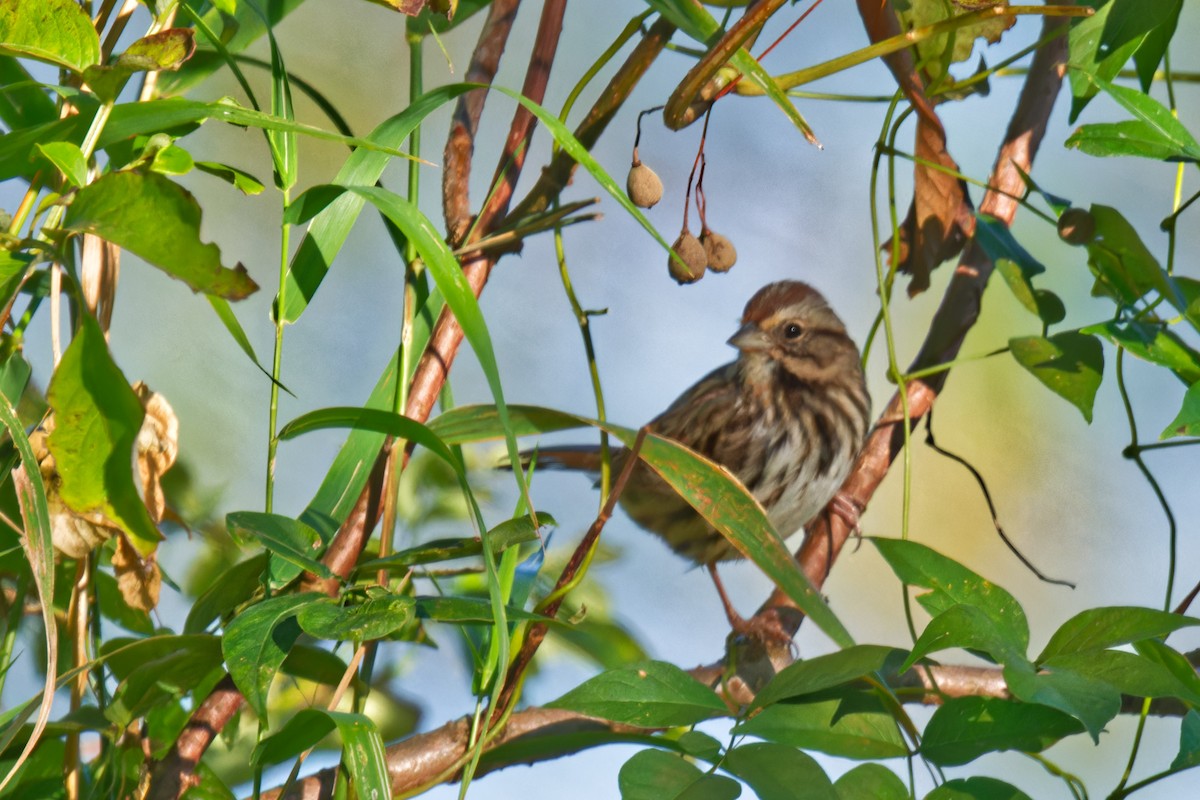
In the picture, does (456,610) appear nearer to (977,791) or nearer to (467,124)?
(977,791)

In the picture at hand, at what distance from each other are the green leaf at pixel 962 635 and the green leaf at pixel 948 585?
0.09 metres

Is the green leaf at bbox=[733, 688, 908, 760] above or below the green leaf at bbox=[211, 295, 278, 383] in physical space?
below

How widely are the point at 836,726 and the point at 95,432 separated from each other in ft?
1.89

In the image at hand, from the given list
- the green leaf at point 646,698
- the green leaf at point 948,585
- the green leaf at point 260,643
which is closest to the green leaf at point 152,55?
the green leaf at point 260,643

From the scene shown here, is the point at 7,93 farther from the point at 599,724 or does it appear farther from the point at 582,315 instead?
the point at 599,724

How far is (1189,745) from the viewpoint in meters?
0.84

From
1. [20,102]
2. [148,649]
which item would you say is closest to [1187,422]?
[148,649]

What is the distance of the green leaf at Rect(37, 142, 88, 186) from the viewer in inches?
31.5

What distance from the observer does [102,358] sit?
0.92 metres

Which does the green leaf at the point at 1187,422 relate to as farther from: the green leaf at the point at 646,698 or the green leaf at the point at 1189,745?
the green leaf at the point at 646,698

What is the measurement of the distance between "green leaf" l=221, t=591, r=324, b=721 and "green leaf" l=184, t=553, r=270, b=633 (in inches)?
8.2

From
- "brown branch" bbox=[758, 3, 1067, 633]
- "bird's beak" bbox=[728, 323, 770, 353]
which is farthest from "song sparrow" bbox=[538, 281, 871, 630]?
"brown branch" bbox=[758, 3, 1067, 633]

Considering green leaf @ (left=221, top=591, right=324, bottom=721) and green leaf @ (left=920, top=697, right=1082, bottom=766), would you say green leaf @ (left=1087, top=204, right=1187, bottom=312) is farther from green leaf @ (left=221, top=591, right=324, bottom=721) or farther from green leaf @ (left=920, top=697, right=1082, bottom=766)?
green leaf @ (left=221, top=591, right=324, bottom=721)

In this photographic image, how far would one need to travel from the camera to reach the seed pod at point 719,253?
4.00 feet
